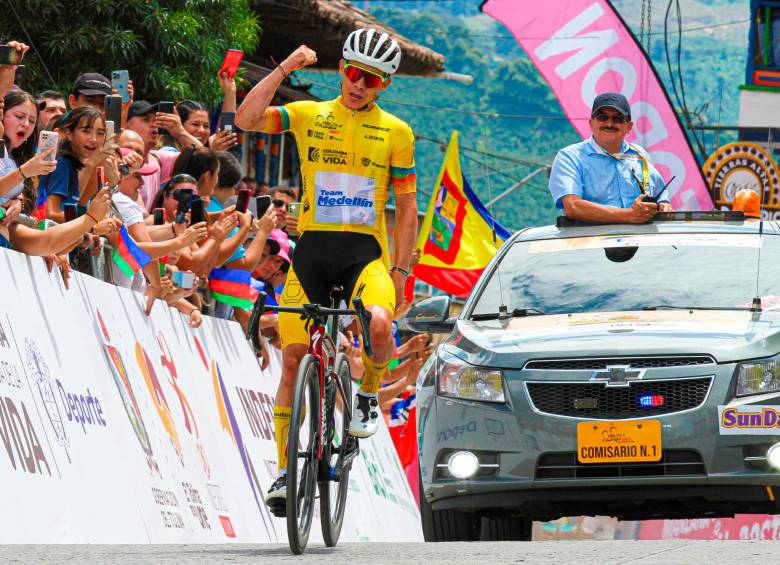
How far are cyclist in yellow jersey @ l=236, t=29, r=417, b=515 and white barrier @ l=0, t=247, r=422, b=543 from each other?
1.10m

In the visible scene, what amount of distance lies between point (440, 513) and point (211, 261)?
184 inches

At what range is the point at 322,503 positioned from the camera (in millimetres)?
8031

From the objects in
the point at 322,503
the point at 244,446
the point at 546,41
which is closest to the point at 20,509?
the point at 322,503

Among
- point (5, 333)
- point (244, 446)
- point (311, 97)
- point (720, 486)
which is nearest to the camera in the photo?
point (720, 486)

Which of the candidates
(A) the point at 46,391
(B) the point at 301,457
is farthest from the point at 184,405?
(B) the point at 301,457

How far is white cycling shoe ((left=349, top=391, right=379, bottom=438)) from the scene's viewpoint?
28.2ft

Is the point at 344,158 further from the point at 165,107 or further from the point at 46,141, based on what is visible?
the point at 165,107

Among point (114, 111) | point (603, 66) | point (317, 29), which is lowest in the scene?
point (317, 29)

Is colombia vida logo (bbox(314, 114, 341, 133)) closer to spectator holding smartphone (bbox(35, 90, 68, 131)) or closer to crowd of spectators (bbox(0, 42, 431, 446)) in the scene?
crowd of spectators (bbox(0, 42, 431, 446))

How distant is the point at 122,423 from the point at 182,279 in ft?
7.48

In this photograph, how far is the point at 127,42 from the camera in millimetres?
20453

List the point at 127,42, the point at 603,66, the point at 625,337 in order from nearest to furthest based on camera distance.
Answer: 1. the point at 625,337
2. the point at 127,42
3. the point at 603,66

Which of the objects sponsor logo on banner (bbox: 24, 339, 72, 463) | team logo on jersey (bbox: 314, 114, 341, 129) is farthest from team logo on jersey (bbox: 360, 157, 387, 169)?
sponsor logo on banner (bbox: 24, 339, 72, 463)

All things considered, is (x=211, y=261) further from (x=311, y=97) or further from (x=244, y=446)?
(x=311, y=97)
